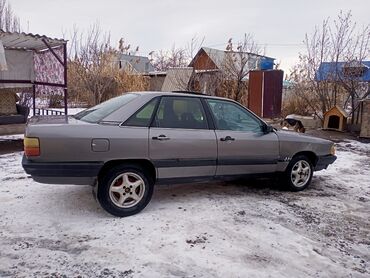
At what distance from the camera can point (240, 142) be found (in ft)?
15.6

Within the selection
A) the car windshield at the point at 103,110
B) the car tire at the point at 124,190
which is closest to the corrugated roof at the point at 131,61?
the car windshield at the point at 103,110

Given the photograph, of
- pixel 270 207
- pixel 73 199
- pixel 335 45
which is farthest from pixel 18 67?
pixel 335 45

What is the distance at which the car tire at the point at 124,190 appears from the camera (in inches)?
156

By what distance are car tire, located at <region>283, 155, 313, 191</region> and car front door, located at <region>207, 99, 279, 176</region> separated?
0.34m

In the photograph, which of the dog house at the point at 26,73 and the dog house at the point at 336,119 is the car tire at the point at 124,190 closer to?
the dog house at the point at 26,73

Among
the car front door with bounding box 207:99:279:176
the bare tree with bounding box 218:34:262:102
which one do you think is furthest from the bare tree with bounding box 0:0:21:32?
the car front door with bounding box 207:99:279:176

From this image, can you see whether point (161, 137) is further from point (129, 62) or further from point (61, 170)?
point (129, 62)

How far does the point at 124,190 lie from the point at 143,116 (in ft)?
3.02

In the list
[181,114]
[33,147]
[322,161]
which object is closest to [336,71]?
[322,161]

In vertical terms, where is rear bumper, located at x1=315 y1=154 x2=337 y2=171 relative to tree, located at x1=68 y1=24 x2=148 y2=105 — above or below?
below

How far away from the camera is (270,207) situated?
464 centimetres

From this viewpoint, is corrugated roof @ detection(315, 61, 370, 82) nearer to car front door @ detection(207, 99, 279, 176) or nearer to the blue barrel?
the blue barrel

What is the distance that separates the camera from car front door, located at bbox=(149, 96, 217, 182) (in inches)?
166

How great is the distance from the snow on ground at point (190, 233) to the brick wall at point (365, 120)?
6.37 m
